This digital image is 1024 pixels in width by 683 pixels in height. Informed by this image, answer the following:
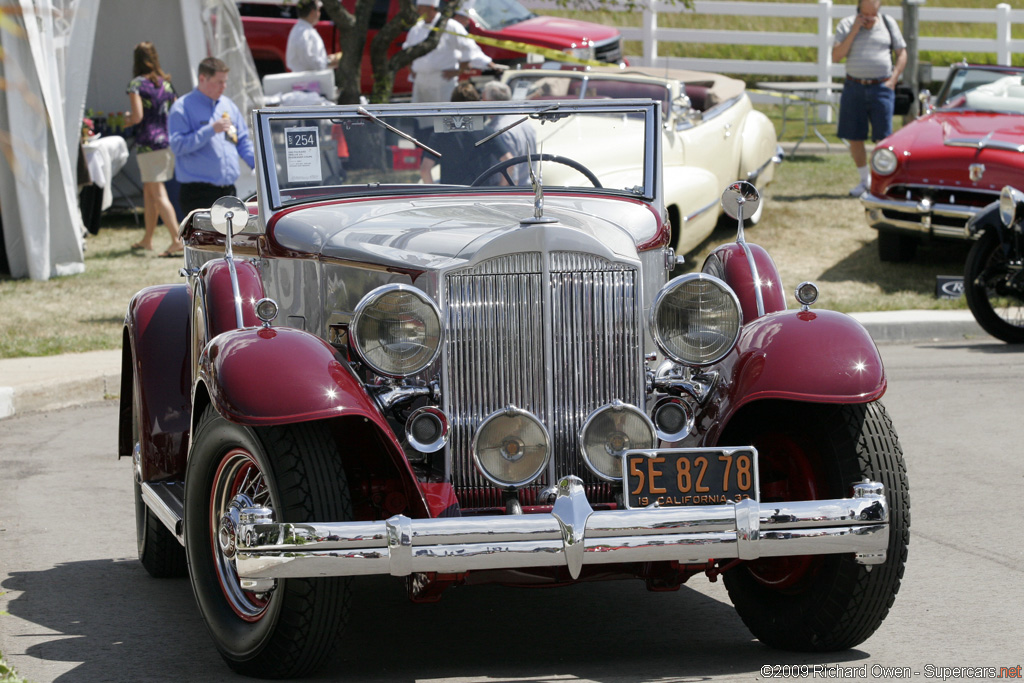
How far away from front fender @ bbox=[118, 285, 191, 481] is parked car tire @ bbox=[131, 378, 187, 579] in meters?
0.11

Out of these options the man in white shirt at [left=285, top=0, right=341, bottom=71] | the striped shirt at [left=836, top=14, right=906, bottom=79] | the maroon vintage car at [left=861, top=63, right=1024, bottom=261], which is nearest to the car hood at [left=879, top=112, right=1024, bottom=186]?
the maroon vintage car at [left=861, top=63, right=1024, bottom=261]

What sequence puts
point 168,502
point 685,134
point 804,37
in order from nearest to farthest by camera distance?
point 168,502, point 685,134, point 804,37

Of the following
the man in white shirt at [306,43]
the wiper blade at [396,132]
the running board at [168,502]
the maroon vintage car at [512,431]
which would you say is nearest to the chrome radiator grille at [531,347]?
the maroon vintage car at [512,431]

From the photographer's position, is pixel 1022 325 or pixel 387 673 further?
pixel 1022 325

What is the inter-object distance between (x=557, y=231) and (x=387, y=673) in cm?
140

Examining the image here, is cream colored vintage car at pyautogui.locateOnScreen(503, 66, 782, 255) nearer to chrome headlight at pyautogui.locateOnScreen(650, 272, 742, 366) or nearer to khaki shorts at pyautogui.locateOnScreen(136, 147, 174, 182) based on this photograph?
khaki shorts at pyautogui.locateOnScreen(136, 147, 174, 182)

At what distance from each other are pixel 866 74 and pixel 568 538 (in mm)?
11550

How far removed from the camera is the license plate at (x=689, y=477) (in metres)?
3.85

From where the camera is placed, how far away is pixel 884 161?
11.8 metres

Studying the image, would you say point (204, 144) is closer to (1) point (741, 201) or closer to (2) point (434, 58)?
(2) point (434, 58)

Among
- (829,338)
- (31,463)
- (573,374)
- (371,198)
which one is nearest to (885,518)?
(829,338)

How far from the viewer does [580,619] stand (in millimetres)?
4715

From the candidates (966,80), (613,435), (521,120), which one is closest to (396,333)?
(613,435)

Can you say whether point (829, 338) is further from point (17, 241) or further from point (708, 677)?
point (17, 241)
